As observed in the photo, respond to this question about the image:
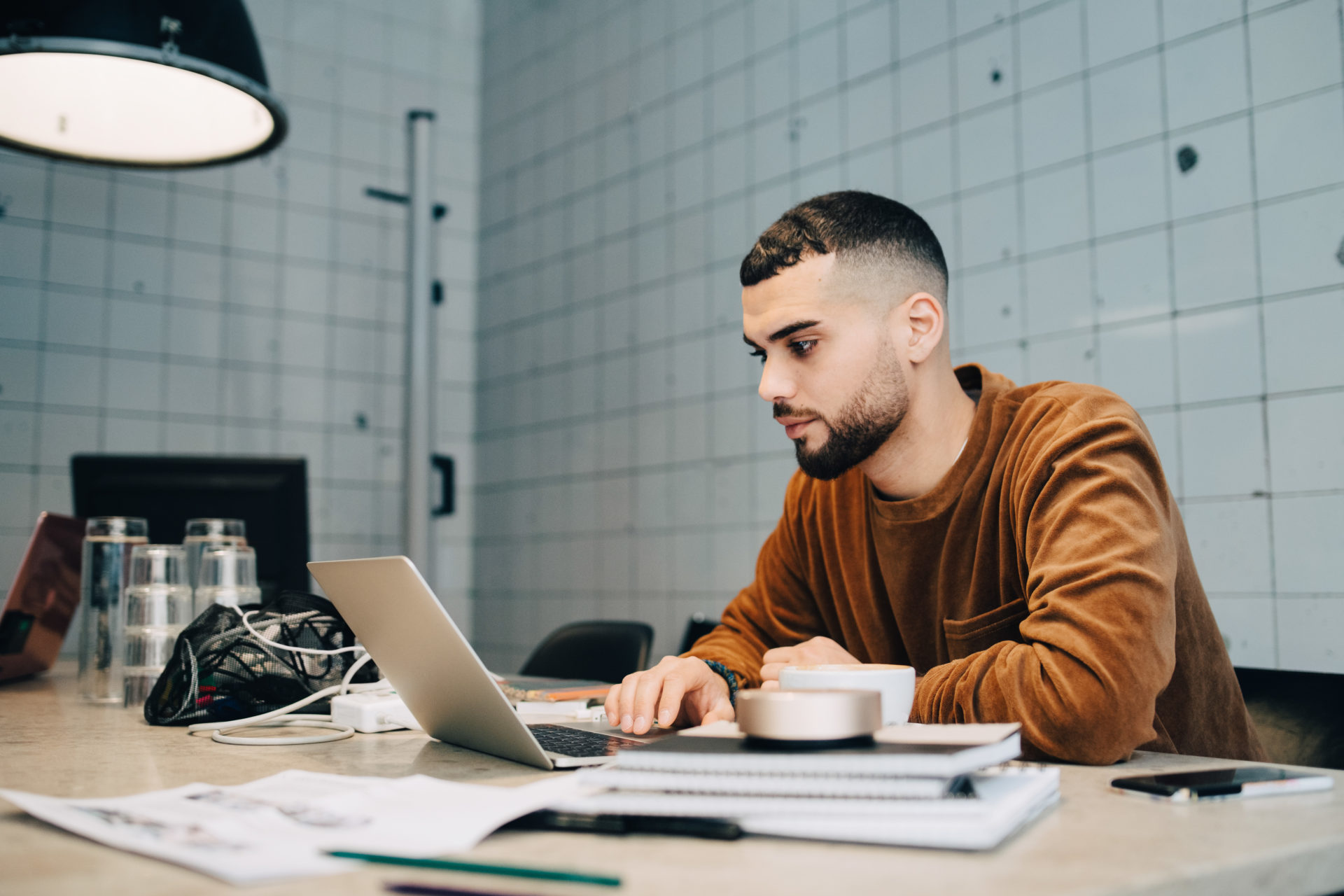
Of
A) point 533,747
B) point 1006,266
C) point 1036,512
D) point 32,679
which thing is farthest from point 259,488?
point 1006,266

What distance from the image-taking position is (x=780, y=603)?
1.60 meters

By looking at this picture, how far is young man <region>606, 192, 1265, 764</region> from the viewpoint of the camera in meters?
0.98

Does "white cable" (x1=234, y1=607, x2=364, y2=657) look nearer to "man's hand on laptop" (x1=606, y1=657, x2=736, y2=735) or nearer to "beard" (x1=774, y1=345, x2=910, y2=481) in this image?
"man's hand on laptop" (x1=606, y1=657, x2=736, y2=735)

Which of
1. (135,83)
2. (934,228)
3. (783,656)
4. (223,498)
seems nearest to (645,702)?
(783,656)

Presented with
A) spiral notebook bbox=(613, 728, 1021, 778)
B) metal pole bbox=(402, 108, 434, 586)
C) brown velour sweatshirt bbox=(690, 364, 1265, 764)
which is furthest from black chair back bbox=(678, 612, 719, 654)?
spiral notebook bbox=(613, 728, 1021, 778)

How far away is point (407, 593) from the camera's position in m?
0.86

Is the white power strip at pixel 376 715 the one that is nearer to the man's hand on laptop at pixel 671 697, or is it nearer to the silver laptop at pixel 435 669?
the silver laptop at pixel 435 669

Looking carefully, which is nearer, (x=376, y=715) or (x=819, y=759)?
(x=819, y=759)

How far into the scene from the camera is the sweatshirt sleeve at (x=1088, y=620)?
0.93 metres

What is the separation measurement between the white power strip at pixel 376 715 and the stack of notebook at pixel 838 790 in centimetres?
54

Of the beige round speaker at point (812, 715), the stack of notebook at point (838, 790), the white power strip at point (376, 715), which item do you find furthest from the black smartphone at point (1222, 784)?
the white power strip at point (376, 715)

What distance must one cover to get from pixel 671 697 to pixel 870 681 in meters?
0.28

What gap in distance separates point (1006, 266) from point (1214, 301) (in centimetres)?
46

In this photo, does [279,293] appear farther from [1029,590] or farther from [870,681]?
[870,681]
